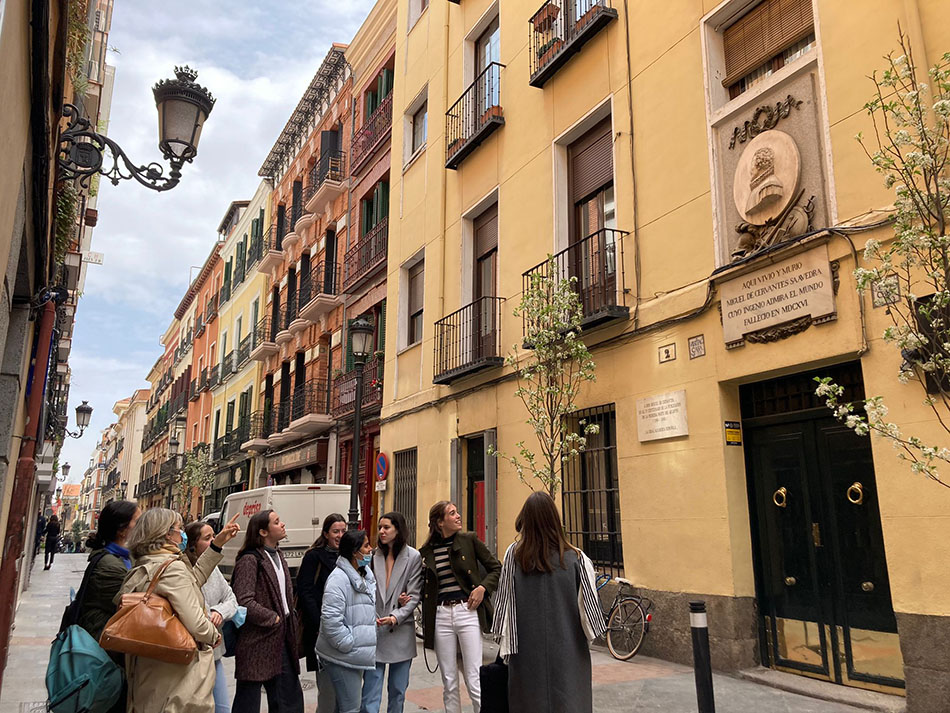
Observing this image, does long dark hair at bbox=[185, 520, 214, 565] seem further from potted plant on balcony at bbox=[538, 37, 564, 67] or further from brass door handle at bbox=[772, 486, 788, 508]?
potted plant on balcony at bbox=[538, 37, 564, 67]

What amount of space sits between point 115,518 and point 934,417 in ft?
19.9

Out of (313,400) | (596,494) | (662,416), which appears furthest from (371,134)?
(662,416)

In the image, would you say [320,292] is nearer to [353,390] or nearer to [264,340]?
[353,390]

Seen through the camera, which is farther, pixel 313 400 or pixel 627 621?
pixel 313 400

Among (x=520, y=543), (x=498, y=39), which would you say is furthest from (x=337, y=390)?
(x=520, y=543)

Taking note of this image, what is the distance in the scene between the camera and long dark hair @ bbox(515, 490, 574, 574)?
169 inches

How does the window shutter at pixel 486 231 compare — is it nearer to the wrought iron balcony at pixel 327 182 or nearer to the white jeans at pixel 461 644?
the white jeans at pixel 461 644

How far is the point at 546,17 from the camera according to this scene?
40.3 feet

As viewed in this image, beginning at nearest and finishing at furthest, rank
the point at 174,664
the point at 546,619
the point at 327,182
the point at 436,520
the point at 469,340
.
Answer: the point at 174,664, the point at 546,619, the point at 436,520, the point at 469,340, the point at 327,182

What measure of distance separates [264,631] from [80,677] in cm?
134

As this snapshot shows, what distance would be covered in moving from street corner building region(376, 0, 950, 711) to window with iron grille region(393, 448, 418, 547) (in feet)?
6.93

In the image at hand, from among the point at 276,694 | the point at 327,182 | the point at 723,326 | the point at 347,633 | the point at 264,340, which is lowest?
the point at 276,694

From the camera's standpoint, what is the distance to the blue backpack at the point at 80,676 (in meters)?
3.71

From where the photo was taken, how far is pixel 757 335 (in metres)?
7.72
